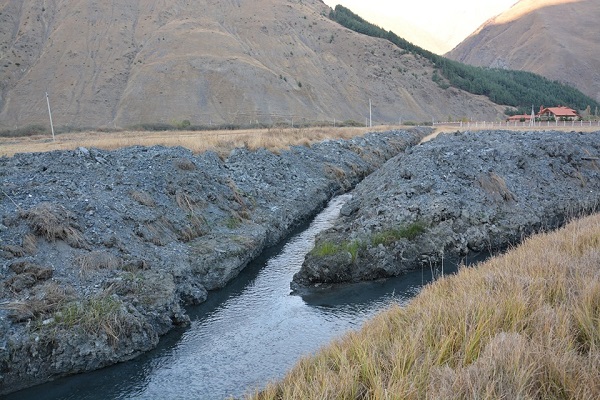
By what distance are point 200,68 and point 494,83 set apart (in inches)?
3102

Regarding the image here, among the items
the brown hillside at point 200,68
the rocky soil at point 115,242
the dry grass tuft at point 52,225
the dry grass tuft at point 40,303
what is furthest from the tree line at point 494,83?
the dry grass tuft at point 40,303

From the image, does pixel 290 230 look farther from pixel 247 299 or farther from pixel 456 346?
pixel 456 346

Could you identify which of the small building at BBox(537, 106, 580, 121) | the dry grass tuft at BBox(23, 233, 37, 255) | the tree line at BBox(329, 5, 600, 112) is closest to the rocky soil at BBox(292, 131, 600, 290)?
the dry grass tuft at BBox(23, 233, 37, 255)

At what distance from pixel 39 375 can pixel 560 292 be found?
9579 millimetres

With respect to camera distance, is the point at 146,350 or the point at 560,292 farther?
the point at 146,350

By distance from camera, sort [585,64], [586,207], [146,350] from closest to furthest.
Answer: [146,350]
[586,207]
[585,64]

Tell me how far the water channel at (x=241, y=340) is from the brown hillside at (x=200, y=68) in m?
62.1

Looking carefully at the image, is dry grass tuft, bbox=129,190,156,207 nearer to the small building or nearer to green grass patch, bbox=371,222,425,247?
green grass patch, bbox=371,222,425,247

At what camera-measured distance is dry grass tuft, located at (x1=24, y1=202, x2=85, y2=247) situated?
12516 mm

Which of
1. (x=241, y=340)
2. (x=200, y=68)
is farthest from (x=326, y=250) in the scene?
(x=200, y=68)

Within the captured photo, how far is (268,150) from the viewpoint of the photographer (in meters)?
28.1

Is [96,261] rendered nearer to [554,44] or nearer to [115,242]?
[115,242]

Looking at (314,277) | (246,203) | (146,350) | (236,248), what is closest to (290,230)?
(246,203)

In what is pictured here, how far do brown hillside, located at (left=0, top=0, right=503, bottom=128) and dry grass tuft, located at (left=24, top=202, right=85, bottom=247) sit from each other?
60.8 metres
